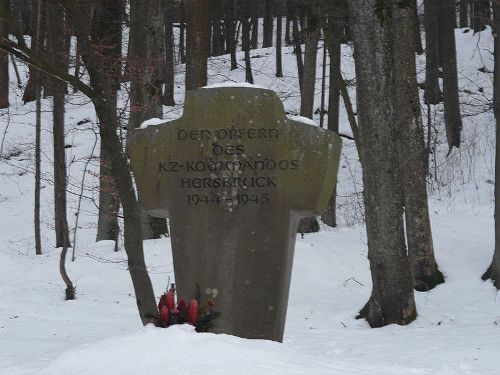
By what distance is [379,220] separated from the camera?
8391mm

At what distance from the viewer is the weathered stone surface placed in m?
6.02

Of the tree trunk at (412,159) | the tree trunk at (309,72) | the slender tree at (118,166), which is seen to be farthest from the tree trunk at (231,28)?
the slender tree at (118,166)

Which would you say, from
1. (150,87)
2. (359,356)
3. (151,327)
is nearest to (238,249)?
(359,356)

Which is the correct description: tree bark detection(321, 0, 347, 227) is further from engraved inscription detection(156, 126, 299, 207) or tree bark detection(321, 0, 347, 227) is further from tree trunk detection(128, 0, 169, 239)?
engraved inscription detection(156, 126, 299, 207)

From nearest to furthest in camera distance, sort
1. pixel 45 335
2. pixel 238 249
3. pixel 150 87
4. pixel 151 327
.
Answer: pixel 151 327
pixel 238 249
pixel 45 335
pixel 150 87

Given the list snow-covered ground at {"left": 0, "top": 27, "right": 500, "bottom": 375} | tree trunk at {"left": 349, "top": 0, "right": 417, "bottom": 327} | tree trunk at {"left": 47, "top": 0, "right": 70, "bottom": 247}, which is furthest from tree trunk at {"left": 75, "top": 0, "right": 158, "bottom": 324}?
tree trunk at {"left": 47, "top": 0, "right": 70, "bottom": 247}

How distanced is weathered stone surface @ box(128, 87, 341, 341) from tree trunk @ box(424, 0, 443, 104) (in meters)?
16.3

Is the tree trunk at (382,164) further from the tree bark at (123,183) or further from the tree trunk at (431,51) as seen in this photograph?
the tree trunk at (431,51)

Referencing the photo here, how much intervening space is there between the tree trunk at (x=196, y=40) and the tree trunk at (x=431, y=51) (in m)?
11.7

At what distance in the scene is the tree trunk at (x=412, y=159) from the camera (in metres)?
9.71

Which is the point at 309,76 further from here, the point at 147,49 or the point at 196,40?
the point at 196,40

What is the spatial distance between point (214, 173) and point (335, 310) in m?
4.09

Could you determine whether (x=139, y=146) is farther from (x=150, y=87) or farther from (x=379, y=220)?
(x=150, y=87)

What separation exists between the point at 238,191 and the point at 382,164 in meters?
2.82
